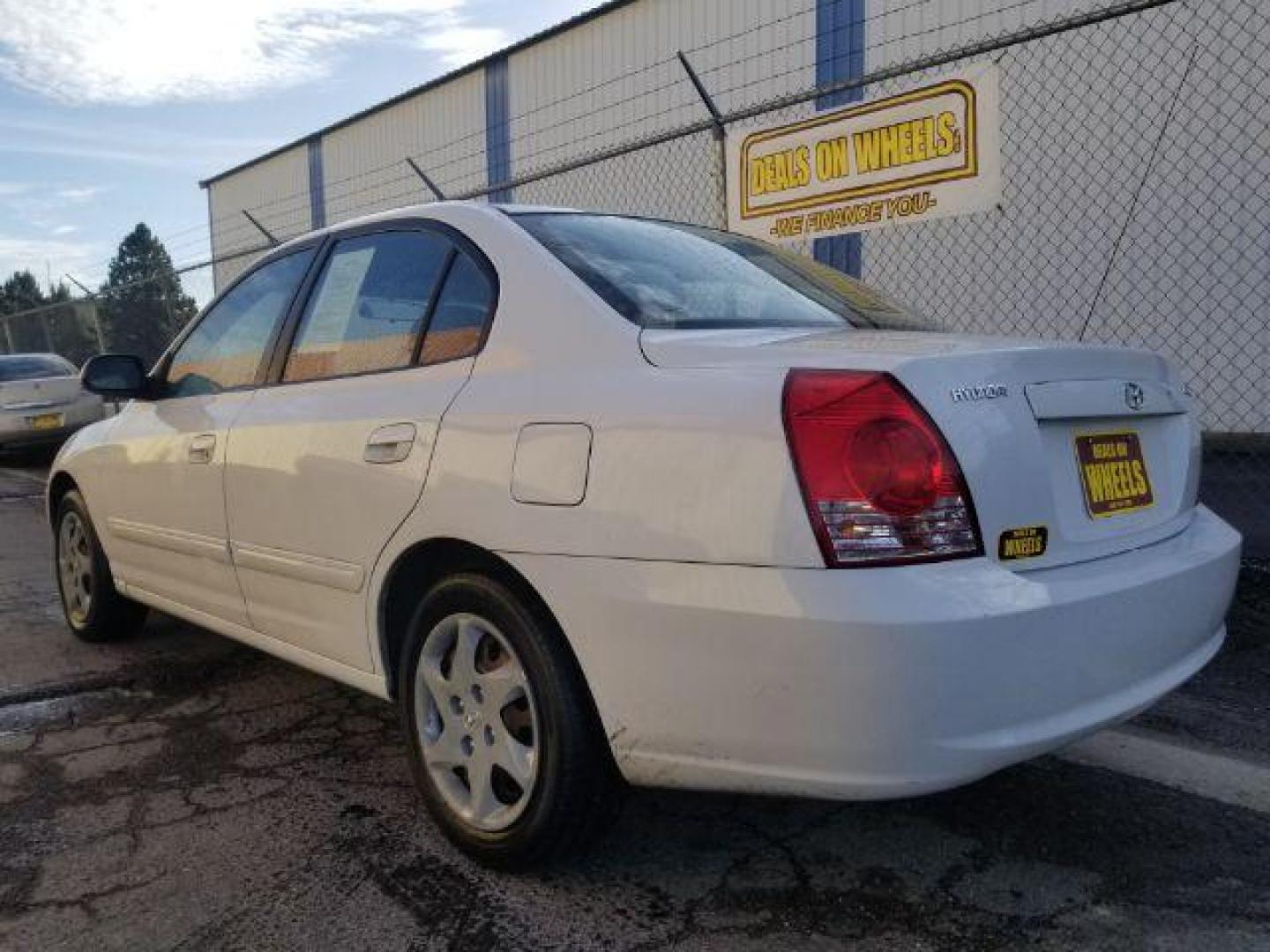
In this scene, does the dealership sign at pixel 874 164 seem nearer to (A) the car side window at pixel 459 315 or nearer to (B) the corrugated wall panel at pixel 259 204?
(A) the car side window at pixel 459 315

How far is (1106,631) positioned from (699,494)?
847 mm

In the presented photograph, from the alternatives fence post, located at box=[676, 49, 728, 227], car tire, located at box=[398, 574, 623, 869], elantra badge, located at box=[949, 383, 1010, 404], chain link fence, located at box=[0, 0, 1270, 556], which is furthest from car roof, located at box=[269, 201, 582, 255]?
chain link fence, located at box=[0, 0, 1270, 556]

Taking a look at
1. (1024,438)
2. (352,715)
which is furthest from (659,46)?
(1024,438)

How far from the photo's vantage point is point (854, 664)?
6.11ft

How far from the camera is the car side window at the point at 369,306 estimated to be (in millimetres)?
2902

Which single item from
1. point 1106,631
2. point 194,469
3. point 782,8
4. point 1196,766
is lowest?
point 1196,766

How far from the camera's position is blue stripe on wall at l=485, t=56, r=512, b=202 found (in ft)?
48.9

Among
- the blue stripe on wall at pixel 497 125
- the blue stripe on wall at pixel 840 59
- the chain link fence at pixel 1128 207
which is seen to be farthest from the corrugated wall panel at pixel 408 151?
the chain link fence at pixel 1128 207

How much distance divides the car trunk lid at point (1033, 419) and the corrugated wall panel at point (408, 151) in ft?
45.8

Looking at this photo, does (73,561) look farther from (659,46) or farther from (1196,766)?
(659,46)

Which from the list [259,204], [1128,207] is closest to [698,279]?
[1128,207]

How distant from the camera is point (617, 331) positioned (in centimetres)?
236

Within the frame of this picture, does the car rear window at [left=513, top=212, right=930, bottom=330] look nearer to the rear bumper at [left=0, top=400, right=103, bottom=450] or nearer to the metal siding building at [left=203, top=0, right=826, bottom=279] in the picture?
the metal siding building at [left=203, top=0, right=826, bottom=279]

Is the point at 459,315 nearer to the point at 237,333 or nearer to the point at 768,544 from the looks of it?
the point at 768,544
